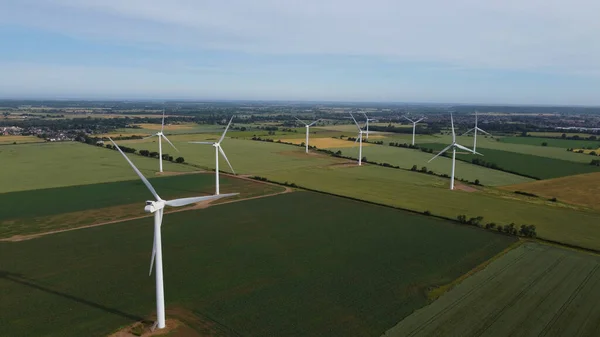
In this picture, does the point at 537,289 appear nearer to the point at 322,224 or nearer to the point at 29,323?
the point at 322,224

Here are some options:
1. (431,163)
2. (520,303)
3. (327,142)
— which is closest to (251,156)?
(327,142)

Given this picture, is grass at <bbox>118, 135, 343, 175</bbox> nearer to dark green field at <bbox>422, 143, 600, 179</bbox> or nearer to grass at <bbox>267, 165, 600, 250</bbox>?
grass at <bbox>267, 165, 600, 250</bbox>

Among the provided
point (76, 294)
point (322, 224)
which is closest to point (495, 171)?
point (322, 224)

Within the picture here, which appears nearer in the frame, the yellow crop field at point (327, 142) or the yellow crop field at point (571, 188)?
the yellow crop field at point (571, 188)

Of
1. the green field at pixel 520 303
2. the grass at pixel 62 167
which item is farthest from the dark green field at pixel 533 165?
the grass at pixel 62 167

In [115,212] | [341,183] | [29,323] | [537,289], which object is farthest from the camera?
[341,183]

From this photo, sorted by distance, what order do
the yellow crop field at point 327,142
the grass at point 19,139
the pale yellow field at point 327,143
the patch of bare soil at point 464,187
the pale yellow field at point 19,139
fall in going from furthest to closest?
the yellow crop field at point 327,142 → the pale yellow field at point 327,143 → the pale yellow field at point 19,139 → the grass at point 19,139 → the patch of bare soil at point 464,187

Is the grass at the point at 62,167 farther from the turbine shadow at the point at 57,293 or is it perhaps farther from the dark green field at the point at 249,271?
the turbine shadow at the point at 57,293
